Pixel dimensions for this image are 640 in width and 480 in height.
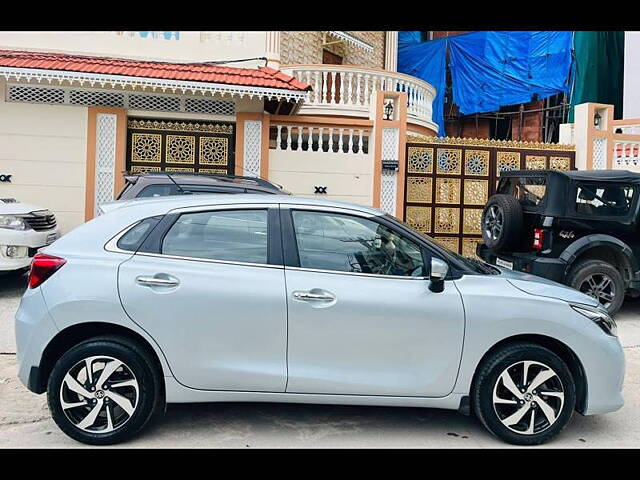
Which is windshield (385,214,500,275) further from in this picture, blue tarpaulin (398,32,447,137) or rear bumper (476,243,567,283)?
blue tarpaulin (398,32,447,137)

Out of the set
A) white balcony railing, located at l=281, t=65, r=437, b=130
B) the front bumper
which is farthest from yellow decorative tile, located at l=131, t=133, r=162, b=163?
white balcony railing, located at l=281, t=65, r=437, b=130

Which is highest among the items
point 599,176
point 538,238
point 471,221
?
point 599,176

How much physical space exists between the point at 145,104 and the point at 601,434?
8309 millimetres

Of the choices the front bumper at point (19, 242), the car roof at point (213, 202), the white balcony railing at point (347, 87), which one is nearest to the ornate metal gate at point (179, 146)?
the white balcony railing at point (347, 87)

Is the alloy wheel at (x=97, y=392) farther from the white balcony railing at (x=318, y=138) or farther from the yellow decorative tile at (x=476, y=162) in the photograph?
the yellow decorative tile at (x=476, y=162)

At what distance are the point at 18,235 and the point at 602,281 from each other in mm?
7223

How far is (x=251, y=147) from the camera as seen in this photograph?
990 centimetres

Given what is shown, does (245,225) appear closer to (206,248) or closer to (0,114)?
(206,248)

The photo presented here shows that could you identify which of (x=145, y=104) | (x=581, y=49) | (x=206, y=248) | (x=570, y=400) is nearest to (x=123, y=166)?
(x=145, y=104)

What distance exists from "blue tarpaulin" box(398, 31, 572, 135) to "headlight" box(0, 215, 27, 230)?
14993mm

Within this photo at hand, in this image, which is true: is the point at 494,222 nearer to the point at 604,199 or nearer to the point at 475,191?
the point at 604,199

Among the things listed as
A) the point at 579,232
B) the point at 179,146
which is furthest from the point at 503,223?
the point at 179,146

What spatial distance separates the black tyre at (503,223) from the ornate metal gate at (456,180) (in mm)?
3252

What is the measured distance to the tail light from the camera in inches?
138
